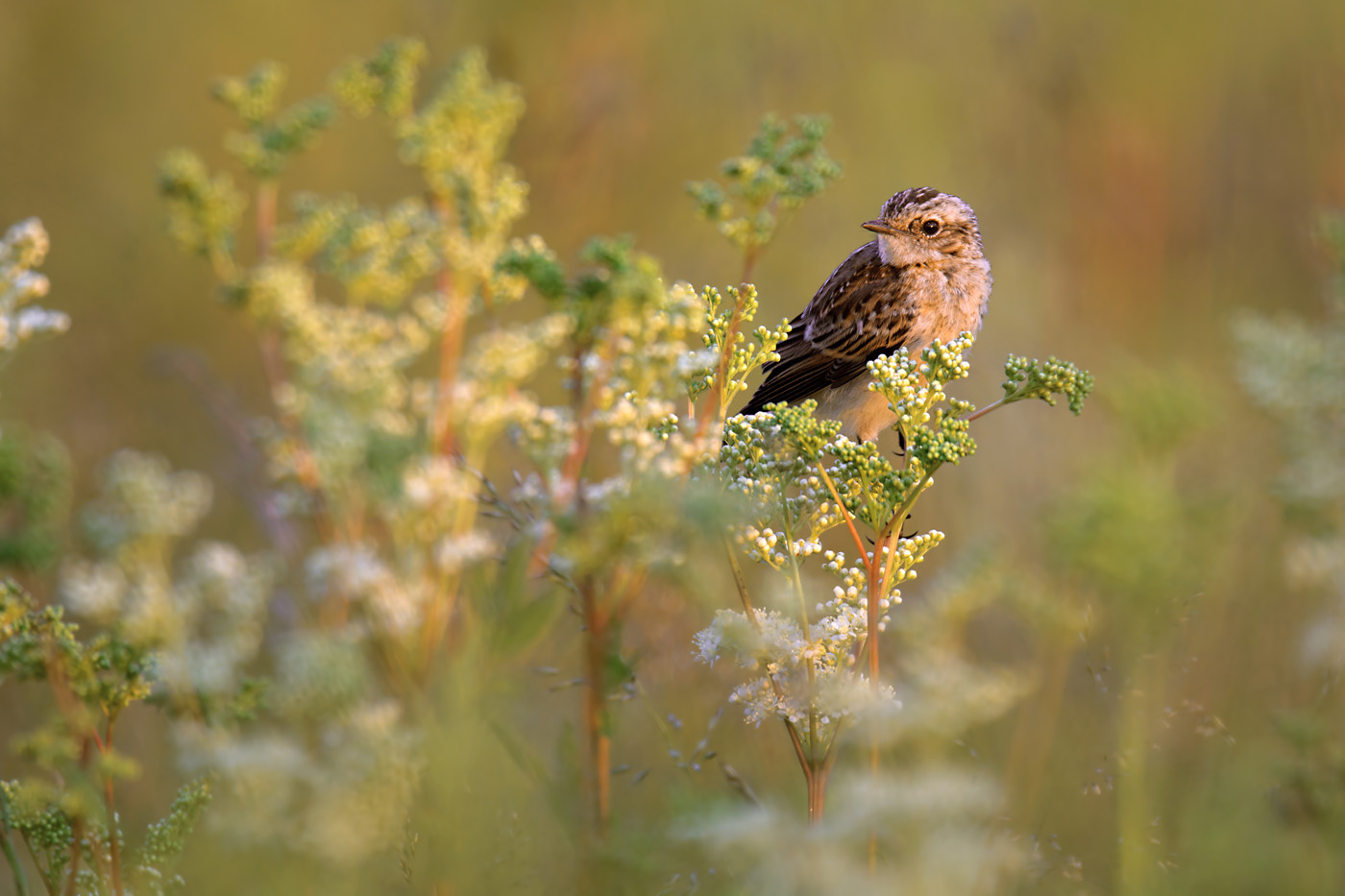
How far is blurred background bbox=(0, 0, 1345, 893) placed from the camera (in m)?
6.15

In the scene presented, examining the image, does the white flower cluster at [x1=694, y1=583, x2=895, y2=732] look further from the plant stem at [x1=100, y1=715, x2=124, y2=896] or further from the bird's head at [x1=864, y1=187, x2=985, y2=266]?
the bird's head at [x1=864, y1=187, x2=985, y2=266]

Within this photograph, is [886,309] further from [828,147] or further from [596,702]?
[596,702]

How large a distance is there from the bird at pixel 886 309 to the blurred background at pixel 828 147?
0.68 metres

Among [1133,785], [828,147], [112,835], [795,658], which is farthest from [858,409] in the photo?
[112,835]

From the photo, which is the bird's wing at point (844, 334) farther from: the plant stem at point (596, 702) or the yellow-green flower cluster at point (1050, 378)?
the plant stem at point (596, 702)

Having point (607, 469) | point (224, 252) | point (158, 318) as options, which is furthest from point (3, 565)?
point (158, 318)

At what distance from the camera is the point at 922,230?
5.71 m

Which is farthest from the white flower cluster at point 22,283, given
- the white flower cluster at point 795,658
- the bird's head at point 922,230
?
the bird's head at point 922,230

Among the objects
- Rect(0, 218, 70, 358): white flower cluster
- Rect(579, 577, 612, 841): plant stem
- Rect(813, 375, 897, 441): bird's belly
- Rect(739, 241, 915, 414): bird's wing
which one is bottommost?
Rect(579, 577, 612, 841): plant stem

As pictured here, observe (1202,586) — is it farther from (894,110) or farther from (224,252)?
(894,110)

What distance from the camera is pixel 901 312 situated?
18.2ft

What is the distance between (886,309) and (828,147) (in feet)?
9.37

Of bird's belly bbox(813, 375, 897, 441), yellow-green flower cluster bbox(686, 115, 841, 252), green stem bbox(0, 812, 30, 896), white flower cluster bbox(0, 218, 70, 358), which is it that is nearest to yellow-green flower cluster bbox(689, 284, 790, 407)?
yellow-green flower cluster bbox(686, 115, 841, 252)

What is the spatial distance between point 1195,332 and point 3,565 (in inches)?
271
